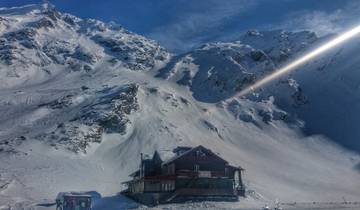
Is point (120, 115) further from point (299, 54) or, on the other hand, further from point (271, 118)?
point (299, 54)

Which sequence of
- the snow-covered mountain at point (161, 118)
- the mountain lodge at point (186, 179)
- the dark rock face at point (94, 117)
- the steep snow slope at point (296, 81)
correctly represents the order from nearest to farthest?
the mountain lodge at point (186, 179)
the snow-covered mountain at point (161, 118)
the dark rock face at point (94, 117)
the steep snow slope at point (296, 81)

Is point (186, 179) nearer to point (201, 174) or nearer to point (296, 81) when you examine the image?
point (201, 174)

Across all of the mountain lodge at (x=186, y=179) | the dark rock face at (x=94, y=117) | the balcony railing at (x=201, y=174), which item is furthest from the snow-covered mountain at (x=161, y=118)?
the balcony railing at (x=201, y=174)

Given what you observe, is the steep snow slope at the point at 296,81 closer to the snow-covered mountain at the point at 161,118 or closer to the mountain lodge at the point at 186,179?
the snow-covered mountain at the point at 161,118

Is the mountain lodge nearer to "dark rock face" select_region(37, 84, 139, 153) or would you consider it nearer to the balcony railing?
the balcony railing

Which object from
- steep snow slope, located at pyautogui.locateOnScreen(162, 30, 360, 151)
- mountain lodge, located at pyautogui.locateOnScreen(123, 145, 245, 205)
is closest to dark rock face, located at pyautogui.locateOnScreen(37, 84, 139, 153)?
mountain lodge, located at pyautogui.locateOnScreen(123, 145, 245, 205)

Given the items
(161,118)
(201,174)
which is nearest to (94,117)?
(161,118)
